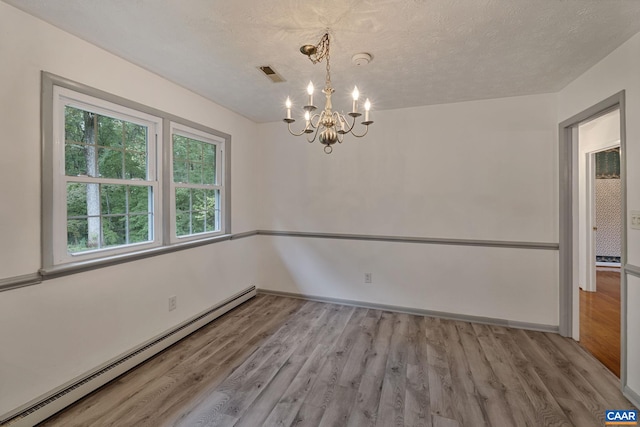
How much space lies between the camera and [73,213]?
1981 mm

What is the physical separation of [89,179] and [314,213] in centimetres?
238

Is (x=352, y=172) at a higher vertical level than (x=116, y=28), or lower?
lower

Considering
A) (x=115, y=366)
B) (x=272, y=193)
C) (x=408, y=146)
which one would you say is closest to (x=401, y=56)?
(x=408, y=146)

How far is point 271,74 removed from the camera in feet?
8.05

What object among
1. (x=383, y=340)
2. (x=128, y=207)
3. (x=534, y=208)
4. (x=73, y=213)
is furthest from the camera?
(x=534, y=208)

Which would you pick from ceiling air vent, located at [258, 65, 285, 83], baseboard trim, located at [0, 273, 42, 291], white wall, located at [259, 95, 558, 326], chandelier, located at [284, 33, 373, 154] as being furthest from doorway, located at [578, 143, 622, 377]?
baseboard trim, located at [0, 273, 42, 291]

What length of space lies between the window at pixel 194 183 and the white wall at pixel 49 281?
0.31 meters

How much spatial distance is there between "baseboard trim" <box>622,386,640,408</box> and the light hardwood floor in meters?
0.04

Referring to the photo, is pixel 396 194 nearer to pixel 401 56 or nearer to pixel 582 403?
pixel 401 56

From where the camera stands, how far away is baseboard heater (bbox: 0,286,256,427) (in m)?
1.66

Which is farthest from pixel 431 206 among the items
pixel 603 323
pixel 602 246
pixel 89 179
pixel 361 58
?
pixel 602 246

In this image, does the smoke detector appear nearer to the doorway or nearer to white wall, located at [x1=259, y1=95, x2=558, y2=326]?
white wall, located at [x1=259, y1=95, x2=558, y2=326]

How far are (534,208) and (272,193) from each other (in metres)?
3.09

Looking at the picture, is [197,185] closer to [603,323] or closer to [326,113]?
[326,113]
